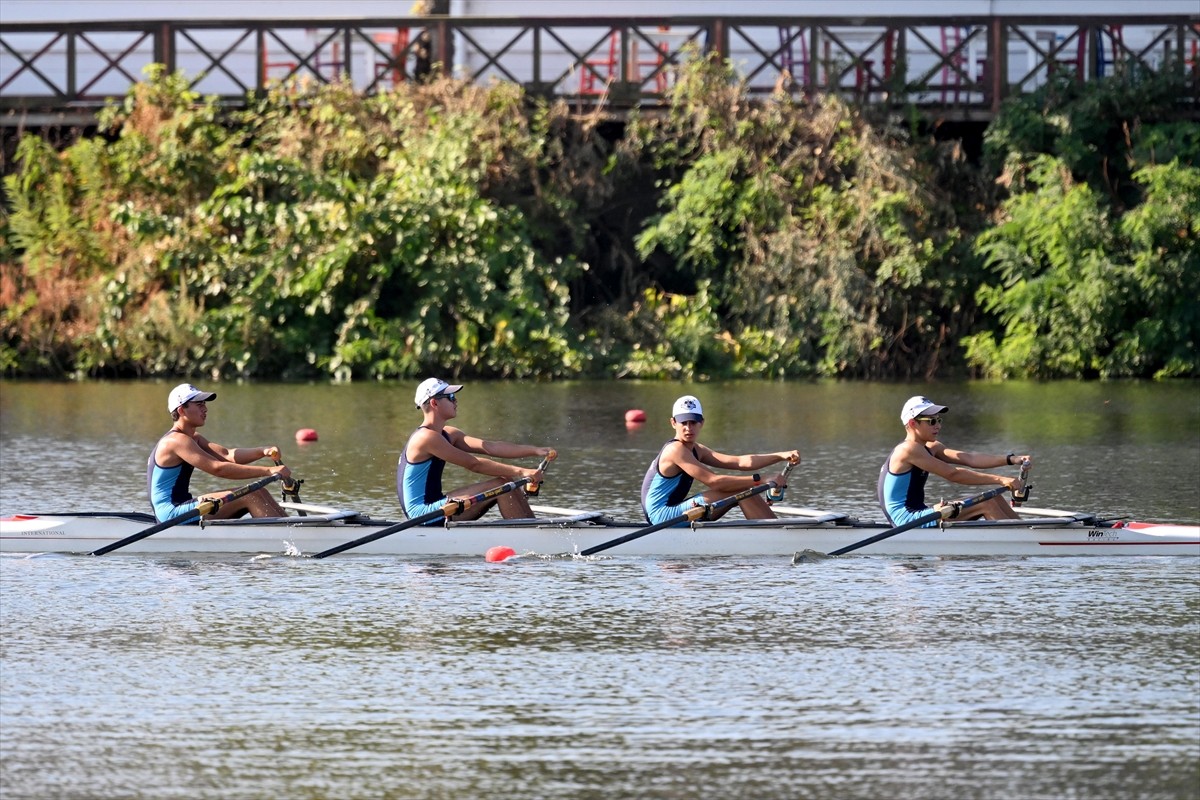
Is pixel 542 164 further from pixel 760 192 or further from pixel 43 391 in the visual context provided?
pixel 43 391

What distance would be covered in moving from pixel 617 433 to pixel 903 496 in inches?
346

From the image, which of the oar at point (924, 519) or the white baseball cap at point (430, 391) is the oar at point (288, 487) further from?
the oar at point (924, 519)

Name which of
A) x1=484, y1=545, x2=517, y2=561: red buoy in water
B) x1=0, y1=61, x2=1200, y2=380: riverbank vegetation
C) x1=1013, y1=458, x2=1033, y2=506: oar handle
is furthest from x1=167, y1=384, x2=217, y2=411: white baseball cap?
x1=0, y1=61, x2=1200, y2=380: riverbank vegetation

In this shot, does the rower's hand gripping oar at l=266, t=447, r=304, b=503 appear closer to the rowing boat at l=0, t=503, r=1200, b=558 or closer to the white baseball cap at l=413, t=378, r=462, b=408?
the rowing boat at l=0, t=503, r=1200, b=558

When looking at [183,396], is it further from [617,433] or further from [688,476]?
[617,433]

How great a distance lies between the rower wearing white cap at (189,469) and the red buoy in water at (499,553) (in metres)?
1.63

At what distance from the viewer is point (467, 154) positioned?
31719 mm

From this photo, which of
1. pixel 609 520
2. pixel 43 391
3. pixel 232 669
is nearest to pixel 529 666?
pixel 232 669

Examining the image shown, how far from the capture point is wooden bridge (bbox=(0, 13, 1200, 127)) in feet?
104

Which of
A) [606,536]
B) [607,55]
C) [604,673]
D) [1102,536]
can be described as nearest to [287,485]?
[606,536]

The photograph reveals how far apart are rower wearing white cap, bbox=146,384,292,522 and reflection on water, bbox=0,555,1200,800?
79 centimetres

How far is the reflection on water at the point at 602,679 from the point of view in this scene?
8.24 meters

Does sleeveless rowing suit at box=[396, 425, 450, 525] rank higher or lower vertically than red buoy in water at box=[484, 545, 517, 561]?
higher

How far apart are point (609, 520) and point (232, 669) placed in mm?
4413
